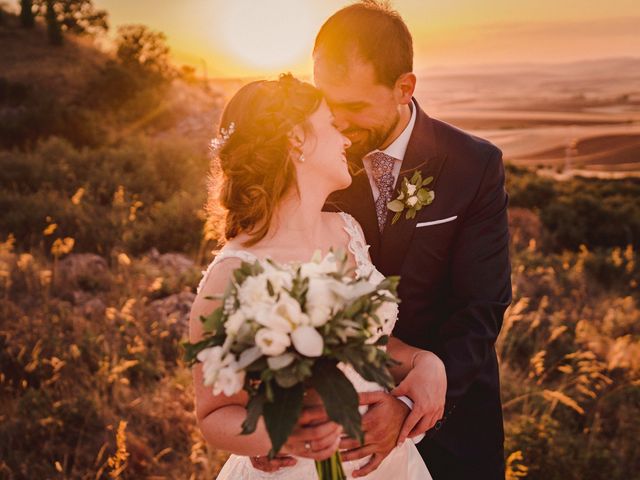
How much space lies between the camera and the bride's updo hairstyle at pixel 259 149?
7.79 ft

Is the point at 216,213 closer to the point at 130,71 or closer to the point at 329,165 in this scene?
the point at 329,165

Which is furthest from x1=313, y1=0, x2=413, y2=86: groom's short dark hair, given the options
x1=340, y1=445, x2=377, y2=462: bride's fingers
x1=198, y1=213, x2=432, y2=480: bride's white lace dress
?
x1=340, y1=445, x2=377, y2=462: bride's fingers

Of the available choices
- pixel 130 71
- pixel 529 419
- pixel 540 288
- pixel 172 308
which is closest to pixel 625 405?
pixel 529 419

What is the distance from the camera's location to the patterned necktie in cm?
292

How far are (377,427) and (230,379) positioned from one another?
0.88m

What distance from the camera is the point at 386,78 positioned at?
2986 millimetres

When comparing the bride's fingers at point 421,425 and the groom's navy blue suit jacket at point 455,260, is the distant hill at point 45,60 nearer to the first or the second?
the groom's navy blue suit jacket at point 455,260

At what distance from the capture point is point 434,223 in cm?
277

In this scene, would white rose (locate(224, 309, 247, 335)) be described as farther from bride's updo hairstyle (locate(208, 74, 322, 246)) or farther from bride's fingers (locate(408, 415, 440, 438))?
bride's fingers (locate(408, 415, 440, 438))

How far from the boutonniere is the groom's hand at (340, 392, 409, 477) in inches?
35.7

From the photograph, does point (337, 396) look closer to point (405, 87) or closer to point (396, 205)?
point (396, 205)

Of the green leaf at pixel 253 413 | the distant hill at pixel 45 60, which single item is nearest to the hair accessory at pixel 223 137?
the green leaf at pixel 253 413

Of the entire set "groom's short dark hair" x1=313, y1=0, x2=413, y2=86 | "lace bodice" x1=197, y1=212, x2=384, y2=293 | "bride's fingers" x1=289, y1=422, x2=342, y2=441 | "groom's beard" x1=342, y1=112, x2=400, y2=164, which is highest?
"groom's short dark hair" x1=313, y1=0, x2=413, y2=86

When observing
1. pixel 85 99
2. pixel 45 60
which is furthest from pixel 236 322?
pixel 45 60
